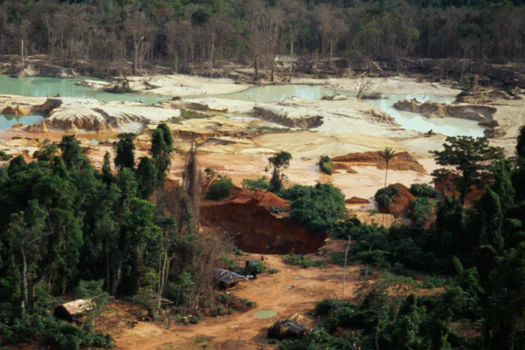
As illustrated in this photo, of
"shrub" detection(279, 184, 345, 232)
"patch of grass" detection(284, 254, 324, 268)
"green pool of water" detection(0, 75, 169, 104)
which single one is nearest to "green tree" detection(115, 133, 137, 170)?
"shrub" detection(279, 184, 345, 232)

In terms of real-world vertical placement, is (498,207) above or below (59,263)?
above

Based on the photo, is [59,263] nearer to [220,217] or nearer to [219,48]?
[220,217]

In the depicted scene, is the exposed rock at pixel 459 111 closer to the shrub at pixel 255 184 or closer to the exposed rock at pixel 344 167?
the exposed rock at pixel 344 167

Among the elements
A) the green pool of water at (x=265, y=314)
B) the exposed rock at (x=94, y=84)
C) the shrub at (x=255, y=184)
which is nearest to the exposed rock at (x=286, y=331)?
the green pool of water at (x=265, y=314)

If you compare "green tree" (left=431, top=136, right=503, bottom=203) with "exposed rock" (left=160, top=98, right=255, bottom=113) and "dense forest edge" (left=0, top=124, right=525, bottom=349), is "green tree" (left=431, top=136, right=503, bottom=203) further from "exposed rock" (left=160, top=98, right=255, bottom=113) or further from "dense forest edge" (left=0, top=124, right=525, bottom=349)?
"exposed rock" (left=160, top=98, right=255, bottom=113)

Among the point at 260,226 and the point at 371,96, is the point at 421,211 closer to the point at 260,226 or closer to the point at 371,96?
the point at 260,226

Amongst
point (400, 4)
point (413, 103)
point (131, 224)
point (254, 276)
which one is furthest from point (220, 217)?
point (400, 4)
